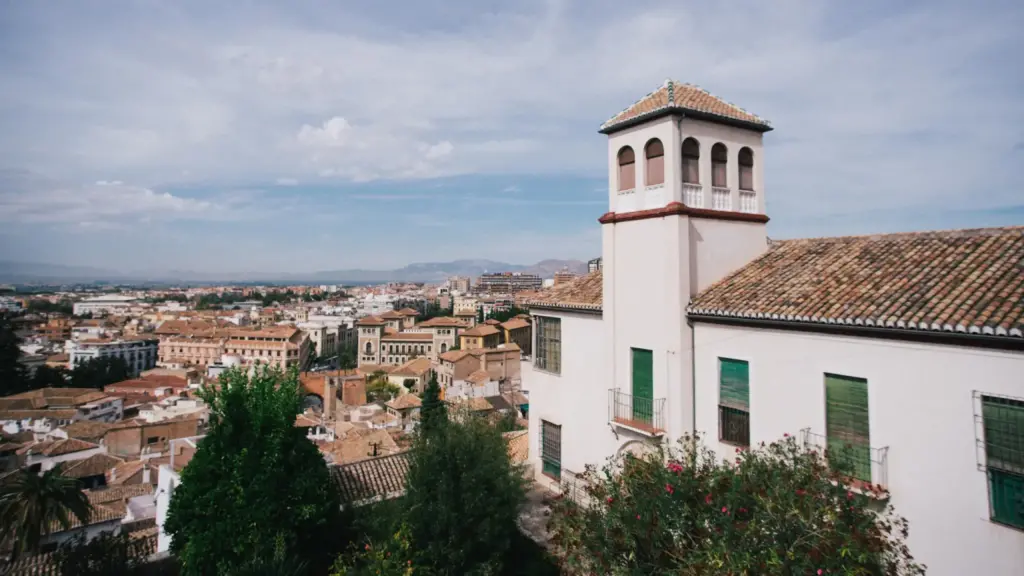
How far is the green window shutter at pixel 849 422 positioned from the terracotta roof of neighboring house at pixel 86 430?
42645 millimetres

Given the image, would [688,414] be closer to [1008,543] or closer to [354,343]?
[1008,543]

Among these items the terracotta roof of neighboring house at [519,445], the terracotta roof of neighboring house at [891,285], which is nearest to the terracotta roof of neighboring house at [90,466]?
the terracotta roof of neighboring house at [519,445]

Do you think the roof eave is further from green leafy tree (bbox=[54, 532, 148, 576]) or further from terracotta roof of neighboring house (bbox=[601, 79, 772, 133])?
green leafy tree (bbox=[54, 532, 148, 576])

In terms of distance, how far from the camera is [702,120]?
417 inches

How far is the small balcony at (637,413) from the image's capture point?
33.0 ft

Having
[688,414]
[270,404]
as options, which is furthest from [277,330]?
[688,414]

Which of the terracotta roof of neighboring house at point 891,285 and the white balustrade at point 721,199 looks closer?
the terracotta roof of neighboring house at point 891,285

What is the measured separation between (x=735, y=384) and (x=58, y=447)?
37.9 metres

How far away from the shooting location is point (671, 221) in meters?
10.0

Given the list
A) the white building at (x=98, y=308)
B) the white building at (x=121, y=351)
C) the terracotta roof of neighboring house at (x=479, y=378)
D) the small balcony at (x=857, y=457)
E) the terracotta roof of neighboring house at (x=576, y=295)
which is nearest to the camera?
the small balcony at (x=857, y=457)

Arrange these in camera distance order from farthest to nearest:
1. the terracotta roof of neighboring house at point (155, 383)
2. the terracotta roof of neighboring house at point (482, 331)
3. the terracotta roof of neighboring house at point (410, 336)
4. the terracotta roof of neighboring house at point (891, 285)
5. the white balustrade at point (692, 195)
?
the terracotta roof of neighboring house at point (410, 336)
the terracotta roof of neighboring house at point (482, 331)
the terracotta roof of neighboring house at point (155, 383)
the white balustrade at point (692, 195)
the terracotta roof of neighboring house at point (891, 285)

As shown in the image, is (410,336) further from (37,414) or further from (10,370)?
(37,414)

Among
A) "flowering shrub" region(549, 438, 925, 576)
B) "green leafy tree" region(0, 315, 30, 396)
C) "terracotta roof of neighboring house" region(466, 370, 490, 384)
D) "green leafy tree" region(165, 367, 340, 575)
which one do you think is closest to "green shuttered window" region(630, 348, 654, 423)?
"flowering shrub" region(549, 438, 925, 576)

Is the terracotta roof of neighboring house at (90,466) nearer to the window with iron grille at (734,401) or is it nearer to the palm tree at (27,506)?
the palm tree at (27,506)
